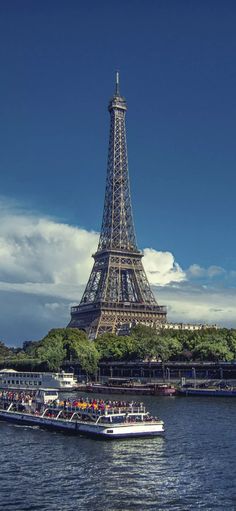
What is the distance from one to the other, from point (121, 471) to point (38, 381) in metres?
83.6

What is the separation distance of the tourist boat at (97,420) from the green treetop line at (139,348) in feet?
238

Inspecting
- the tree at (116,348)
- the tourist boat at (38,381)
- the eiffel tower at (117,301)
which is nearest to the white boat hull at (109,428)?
the tourist boat at (38,381)

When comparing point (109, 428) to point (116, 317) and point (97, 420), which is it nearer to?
point (97, 420)

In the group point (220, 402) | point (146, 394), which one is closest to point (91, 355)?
point (146, 394)

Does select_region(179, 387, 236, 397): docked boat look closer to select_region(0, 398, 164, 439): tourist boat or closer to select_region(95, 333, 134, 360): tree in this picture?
select_region(95, 333, 134, 360): tree

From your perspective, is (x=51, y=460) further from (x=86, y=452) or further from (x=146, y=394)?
(x=146, y=394)

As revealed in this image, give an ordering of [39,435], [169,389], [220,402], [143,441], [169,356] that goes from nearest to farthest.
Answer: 1. [143,441]
2. [39,435]
3. [220,402]
4. [169,389]
5. [169,356]

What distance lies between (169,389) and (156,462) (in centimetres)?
6460

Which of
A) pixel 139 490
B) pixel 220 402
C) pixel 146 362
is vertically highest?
pixel 146 362

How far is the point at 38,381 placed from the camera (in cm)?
12900

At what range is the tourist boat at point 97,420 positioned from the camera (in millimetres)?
60728

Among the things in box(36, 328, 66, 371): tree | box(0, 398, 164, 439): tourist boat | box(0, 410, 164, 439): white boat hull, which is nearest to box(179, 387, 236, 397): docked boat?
Answer: box(0, 398, 164, 439): tourist boat

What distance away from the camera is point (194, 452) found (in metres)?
54.2

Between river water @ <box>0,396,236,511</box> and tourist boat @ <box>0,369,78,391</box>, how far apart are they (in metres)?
56.5
